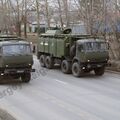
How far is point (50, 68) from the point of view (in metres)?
28.8

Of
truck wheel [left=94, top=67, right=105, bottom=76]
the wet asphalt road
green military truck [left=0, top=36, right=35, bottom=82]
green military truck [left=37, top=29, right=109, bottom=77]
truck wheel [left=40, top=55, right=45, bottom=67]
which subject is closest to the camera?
the wet asphalt road

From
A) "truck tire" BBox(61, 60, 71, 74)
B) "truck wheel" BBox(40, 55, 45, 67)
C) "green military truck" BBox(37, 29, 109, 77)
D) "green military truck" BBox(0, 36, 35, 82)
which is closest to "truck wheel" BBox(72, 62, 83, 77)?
"green military truck" BBox(37, 29, 109, 77)

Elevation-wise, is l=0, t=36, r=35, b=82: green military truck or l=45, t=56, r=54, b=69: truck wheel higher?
l=0, t=36, r=35, b=82: green military truck

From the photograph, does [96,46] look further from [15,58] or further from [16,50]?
[15,58]

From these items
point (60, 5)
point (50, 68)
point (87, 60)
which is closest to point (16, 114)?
point (87, 60)

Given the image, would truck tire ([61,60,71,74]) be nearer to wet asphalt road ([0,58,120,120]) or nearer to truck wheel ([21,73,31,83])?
wet asphalt road ([0,58,120,120])

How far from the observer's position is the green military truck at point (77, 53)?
24219 mm

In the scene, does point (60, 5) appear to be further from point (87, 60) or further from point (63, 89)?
point (63, 89)

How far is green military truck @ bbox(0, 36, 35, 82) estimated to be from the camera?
20875 mm

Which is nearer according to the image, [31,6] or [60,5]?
[60,5]

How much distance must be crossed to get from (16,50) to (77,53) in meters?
4.73

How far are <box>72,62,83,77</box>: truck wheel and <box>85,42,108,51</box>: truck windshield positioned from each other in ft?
3.90

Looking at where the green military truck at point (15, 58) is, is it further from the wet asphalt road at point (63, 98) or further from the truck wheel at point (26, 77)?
the wet asphalt road at point (63, 98)

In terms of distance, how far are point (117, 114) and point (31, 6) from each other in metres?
46.9
